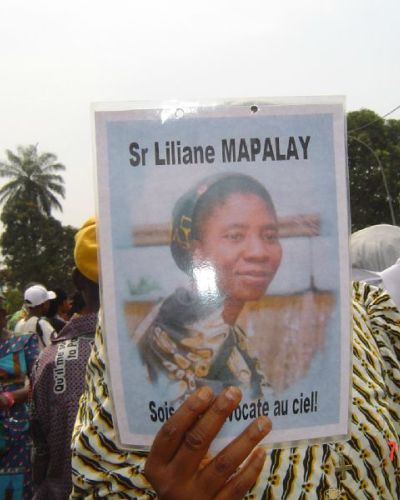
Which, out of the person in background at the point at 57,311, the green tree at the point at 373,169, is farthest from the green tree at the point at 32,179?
the person in background at the point at 57,311

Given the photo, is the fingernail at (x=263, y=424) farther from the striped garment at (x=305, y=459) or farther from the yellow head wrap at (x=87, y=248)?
the yellow head wrap at (x=87, y=248)

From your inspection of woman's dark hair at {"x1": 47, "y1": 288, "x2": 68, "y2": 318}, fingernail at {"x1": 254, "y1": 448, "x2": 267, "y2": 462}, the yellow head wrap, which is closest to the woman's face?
fingernail at {"x1": 254, "y1": 448, "x2": 267, "y2": 462}

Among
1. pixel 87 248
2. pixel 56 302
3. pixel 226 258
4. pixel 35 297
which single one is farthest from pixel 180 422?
pixel 56 302

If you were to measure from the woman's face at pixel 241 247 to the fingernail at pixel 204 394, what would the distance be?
0.49ft

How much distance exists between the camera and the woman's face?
1.15 metres

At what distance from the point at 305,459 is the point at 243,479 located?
24 cm

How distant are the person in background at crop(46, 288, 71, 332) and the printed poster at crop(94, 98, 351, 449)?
6.25 meters

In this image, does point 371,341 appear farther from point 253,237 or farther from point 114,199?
point 114,199

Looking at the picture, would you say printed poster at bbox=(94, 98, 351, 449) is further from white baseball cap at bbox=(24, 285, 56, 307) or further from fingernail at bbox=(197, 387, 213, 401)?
white baseball cap at bbox=(24, 285, 56, 307)

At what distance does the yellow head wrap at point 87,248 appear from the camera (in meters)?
2.33

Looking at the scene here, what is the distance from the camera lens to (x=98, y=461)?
4.52ft

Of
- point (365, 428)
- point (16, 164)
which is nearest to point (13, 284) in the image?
point (16, 164)

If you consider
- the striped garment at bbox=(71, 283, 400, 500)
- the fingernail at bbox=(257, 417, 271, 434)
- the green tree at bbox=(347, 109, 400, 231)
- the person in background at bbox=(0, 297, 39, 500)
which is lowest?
the person in background at bbox=(0, 297, 39, 500)

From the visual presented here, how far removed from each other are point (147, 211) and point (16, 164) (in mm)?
53549
